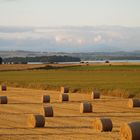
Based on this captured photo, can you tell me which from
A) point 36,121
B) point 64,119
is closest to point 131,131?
point 36,121

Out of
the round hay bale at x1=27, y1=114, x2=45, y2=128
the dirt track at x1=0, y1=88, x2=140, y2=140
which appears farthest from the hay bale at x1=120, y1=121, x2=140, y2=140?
the round hay bale at x1=27, y1=114, x2=45, y2=128

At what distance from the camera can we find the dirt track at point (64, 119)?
73.0 ft

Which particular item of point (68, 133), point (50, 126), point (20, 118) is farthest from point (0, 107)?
point (68, 133)

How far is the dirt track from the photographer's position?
73.0 ft

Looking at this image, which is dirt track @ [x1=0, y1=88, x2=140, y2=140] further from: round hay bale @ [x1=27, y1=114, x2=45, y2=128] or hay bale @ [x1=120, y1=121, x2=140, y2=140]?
hay bale @ [x1=120, y1=121, x2=140, y2=140]

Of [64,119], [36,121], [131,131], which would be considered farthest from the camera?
[64,119]

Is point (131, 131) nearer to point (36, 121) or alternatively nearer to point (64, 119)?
point (36, 121)

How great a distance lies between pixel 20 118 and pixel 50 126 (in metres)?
3.99

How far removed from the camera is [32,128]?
2436 centimetres

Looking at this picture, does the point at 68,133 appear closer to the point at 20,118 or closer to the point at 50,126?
the point at 50,126

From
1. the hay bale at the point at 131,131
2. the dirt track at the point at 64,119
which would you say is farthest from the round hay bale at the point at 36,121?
the hay bale at the point at 131,131

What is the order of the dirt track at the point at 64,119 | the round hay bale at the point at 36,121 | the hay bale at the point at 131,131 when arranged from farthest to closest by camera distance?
1. the round hay bale at the point at 36,121
2. the dirt track at the point at 64,119
3. the hay bale at the point at 131,131

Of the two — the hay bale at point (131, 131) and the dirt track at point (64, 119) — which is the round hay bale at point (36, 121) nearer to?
the dirt track at point (64, 119)

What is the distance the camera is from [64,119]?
92.4 ft
